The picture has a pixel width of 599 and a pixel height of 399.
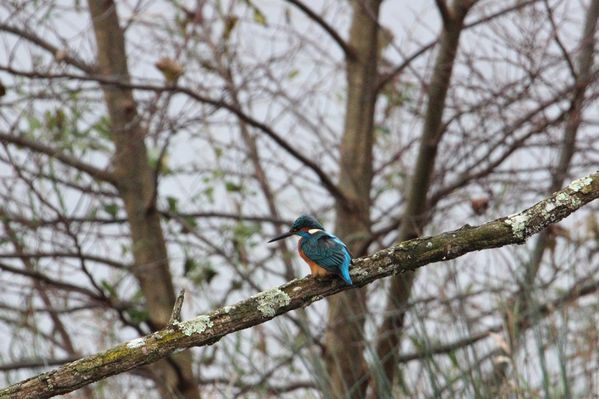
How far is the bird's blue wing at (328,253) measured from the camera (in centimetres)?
251

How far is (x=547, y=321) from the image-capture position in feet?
13.1

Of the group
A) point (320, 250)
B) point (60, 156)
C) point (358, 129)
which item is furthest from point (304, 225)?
point (358, 129)

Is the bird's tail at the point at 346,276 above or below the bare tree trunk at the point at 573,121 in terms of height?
below

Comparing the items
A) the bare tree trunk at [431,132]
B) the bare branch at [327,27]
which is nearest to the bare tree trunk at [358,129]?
the bare branch at [327,27]

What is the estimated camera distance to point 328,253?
2643mm

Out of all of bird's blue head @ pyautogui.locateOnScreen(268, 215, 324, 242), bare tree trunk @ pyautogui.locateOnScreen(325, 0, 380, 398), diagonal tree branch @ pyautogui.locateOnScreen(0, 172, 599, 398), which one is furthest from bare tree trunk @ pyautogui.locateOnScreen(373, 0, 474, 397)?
diagonal tree branch @ pyautogui.locateOnScreen(0, 172, 599, 398)

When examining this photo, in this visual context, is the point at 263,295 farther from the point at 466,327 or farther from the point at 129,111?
the point at 129,111

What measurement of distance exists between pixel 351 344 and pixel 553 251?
1346mm

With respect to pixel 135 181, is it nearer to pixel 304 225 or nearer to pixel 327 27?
pixel 327 27

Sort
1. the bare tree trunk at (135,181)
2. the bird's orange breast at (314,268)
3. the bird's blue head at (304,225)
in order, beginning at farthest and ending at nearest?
the bare tree trunk at (135,181), the bird's blue head at (304,225), the bird's orange breast at (314,268)

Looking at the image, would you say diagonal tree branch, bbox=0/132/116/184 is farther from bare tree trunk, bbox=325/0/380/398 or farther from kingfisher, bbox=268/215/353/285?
kingfisher, bbox=268/215/353/285

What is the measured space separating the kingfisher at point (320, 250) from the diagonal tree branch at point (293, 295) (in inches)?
1.6

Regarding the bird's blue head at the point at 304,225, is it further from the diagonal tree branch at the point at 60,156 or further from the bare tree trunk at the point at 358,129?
the bare tree trunk at the point at 358,129

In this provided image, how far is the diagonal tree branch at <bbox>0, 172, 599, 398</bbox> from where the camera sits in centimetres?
232
